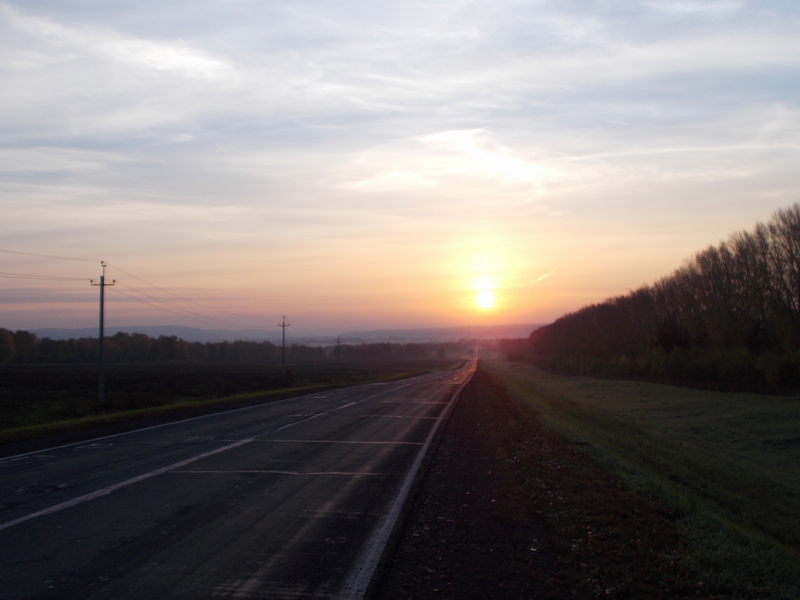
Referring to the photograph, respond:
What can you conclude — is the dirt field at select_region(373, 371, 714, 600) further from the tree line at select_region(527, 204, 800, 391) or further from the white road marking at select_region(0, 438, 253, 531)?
the tree line at select_region(527, 204, 800, 391)

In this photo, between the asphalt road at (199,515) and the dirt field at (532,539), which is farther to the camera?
the asphalt road at (199,515)

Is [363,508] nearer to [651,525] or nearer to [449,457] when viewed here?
[651,525]

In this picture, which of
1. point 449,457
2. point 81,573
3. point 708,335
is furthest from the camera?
point 708,335

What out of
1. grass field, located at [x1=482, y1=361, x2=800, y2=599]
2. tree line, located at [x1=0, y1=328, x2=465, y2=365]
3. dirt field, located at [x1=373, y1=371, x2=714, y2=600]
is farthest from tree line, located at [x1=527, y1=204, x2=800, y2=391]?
tree line, located at [x1=0, y1=328, x2=465, y2=365]

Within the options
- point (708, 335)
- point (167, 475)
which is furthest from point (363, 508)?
point (708, 335)

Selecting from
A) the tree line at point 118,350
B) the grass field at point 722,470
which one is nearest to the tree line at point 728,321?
the grass field at point 722,470

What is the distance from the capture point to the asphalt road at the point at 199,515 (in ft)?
18.5

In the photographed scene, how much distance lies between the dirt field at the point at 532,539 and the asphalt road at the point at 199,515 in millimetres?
540

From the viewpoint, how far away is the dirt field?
18.1 feet

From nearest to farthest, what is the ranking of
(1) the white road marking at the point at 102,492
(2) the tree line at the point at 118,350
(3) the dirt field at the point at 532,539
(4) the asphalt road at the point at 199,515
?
(3) the dirt field at the point at 532,539 < (4) the asphalt road at the point at 199,515 < (1) the white road marking at the point at 102,492 < (2) the tree line at the point at 118,350

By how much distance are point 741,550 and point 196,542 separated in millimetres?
6126

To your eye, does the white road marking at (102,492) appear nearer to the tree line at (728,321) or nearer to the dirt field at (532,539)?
the dirt field at (532,539)

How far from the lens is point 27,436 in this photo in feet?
51.5

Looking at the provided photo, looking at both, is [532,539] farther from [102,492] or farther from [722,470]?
[722,470]
